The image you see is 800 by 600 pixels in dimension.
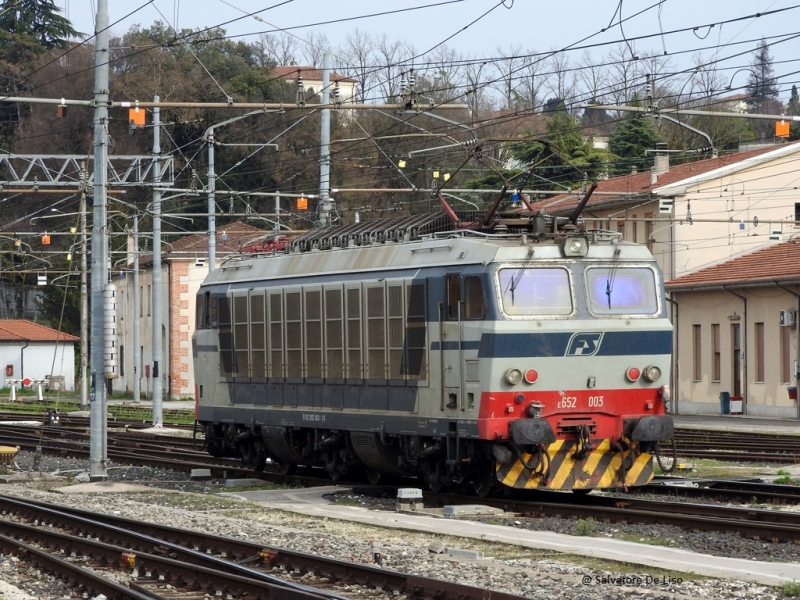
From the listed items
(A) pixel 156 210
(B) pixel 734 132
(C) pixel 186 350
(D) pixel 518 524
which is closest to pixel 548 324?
(D) pixel 518 524

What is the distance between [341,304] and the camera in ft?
64.8

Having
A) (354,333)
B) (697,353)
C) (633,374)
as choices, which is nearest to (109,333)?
(354,333)

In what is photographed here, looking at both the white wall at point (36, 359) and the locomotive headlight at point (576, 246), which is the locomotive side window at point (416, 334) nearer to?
the locomotive headlight at point (576, 246)

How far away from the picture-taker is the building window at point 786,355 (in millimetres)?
40750

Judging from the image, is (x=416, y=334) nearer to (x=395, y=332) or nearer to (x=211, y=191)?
(x=395, y=332)

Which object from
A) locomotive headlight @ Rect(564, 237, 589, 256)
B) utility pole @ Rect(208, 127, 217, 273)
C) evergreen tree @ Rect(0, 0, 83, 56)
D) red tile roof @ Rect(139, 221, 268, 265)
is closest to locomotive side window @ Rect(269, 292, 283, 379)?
locomotive headlight @ Rect(564, 237, 589, 256)

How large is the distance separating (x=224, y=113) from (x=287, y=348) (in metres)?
55.1

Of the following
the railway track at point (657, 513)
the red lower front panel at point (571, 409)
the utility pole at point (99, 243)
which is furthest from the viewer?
the utility pole at point (99, 243)

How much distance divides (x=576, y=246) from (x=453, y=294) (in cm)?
161

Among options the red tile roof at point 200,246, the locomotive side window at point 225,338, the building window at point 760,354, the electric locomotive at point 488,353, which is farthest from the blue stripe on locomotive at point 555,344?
the red tile roof at point 200,246

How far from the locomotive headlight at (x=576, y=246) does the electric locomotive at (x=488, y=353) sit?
0.06 ft

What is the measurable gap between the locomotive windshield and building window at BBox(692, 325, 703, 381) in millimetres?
28907

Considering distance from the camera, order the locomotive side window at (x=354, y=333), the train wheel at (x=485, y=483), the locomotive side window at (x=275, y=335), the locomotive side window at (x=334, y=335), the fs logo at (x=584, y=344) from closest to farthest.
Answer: the fs logo at (x=584, y=344) < the train wheel at (x=485, y=483) < the locomotive side window at (x=354, y=333) < the locomotive side window at (x=334, y=335) < the locomotive side window at (x=275, y=335)

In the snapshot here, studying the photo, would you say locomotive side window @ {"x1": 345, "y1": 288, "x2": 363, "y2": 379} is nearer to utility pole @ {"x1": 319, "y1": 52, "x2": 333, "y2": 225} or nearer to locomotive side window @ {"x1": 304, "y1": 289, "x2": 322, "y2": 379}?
locomotive side window @ {"x1": 304, "y1": 289, "x2": 322, "y2": 379}
